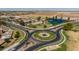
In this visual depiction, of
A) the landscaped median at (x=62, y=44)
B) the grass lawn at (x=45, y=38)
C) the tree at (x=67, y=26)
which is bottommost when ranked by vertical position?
the landscaped median at (x=62, y=44)

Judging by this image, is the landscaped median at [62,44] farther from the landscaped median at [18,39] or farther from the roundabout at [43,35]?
the landscaped median at [18,39]

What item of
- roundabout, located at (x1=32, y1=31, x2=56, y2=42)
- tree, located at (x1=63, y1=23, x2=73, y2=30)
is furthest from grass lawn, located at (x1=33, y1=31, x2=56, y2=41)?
tree, located at (x1=63, y1=23, x2=73, y2=30)

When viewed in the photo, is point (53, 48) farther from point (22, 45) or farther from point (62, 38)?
point (22, 45)

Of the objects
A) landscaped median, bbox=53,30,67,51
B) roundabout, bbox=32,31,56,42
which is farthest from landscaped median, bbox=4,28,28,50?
landscaped median, bbox=53,30,67,51

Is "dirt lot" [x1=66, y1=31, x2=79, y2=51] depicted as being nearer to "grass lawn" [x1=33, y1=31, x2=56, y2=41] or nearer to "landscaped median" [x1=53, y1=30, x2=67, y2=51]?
"landscaped median" [x1=53, y1=30, x2=67, y2=51]

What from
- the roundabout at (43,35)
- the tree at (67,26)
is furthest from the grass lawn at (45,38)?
the tree at (67,26)

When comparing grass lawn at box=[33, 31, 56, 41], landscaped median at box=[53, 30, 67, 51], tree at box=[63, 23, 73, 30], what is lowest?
landscaped median at box=[53, 30, 67, 51]

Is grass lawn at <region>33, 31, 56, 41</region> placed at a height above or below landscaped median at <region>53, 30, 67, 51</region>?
above
